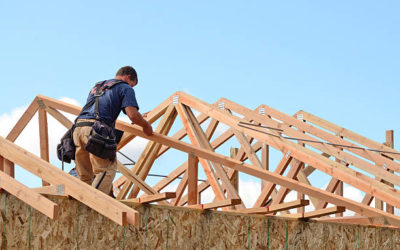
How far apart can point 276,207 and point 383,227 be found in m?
2.86

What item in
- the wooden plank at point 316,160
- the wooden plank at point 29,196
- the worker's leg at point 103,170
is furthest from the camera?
the wooden plank at point 316,160

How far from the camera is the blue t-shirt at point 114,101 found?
7.10 m

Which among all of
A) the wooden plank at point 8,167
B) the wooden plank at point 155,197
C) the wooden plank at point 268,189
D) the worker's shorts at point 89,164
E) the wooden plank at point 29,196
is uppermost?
the wooden plank at point 268,189

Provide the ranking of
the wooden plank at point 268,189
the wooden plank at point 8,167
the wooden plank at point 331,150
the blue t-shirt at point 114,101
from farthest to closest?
1. the wooden plank at point 331,150
2. the wooden plank at point 268,189
3. the blue t-shirt at point 114,101
4. the wooden plank at point 8,167

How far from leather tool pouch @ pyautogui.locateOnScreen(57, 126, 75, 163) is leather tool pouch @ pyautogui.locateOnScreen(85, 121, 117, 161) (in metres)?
0.51

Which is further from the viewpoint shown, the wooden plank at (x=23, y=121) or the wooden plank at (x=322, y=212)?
the wooden plank at (x=23, y=121)

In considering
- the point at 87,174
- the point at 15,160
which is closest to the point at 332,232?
Result: the point at 87,174

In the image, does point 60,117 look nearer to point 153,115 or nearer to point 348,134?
point 153,115

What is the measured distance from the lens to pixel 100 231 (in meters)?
6.67

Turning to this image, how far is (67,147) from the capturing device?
290 inches

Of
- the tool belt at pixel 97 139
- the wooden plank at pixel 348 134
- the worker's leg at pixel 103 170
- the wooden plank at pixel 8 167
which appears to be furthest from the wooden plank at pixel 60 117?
the wooden plank at pixel 348 134

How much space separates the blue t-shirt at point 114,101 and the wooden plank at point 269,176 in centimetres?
75

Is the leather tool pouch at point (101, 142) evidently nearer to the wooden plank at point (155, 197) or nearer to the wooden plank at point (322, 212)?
the wooden plank at point (155, 197)

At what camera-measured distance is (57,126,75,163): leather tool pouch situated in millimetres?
7363
